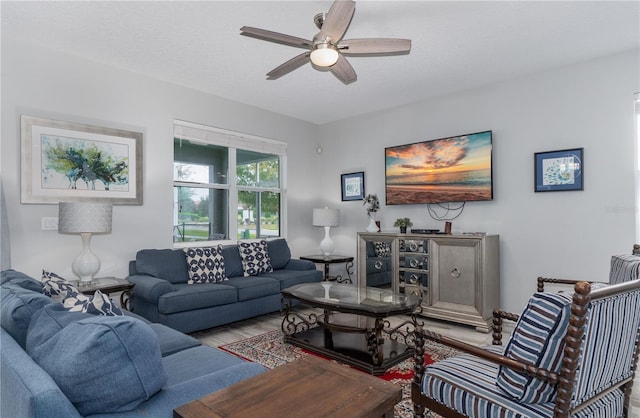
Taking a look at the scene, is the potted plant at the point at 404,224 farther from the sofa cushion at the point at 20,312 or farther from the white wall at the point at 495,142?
the sofa cushion at the point at 20,312

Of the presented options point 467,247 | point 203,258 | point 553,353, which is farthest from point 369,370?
point 203,258

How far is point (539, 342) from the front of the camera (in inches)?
52.3

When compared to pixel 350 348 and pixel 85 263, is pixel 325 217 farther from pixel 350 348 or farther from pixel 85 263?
pixel 85 263

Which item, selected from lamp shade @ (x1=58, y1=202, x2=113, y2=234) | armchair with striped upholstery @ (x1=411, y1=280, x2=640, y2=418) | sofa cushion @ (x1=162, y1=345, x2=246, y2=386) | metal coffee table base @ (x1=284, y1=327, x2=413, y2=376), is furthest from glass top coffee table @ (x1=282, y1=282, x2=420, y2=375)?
lamp shade @ (x1=58, y1=202, x2=113, y2=234)

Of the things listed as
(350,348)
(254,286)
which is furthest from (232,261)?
(350,348)

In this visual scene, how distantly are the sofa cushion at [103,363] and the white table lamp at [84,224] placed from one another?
2.17 meters

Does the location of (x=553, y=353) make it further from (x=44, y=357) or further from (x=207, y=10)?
(x=207, y=10)

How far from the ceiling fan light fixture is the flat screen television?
242 centimetres

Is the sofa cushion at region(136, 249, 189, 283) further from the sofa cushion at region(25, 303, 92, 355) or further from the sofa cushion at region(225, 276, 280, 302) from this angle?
the sofa cushion at region(25, 303, 92, 355)

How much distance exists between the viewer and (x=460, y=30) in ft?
9.91

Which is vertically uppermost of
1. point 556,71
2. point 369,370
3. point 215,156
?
point 556,71

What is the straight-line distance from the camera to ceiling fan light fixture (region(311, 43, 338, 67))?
97.3 inches

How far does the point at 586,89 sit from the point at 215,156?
4.31 m

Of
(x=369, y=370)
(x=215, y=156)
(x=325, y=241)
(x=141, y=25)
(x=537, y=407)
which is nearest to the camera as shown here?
(x=537, y=407)
